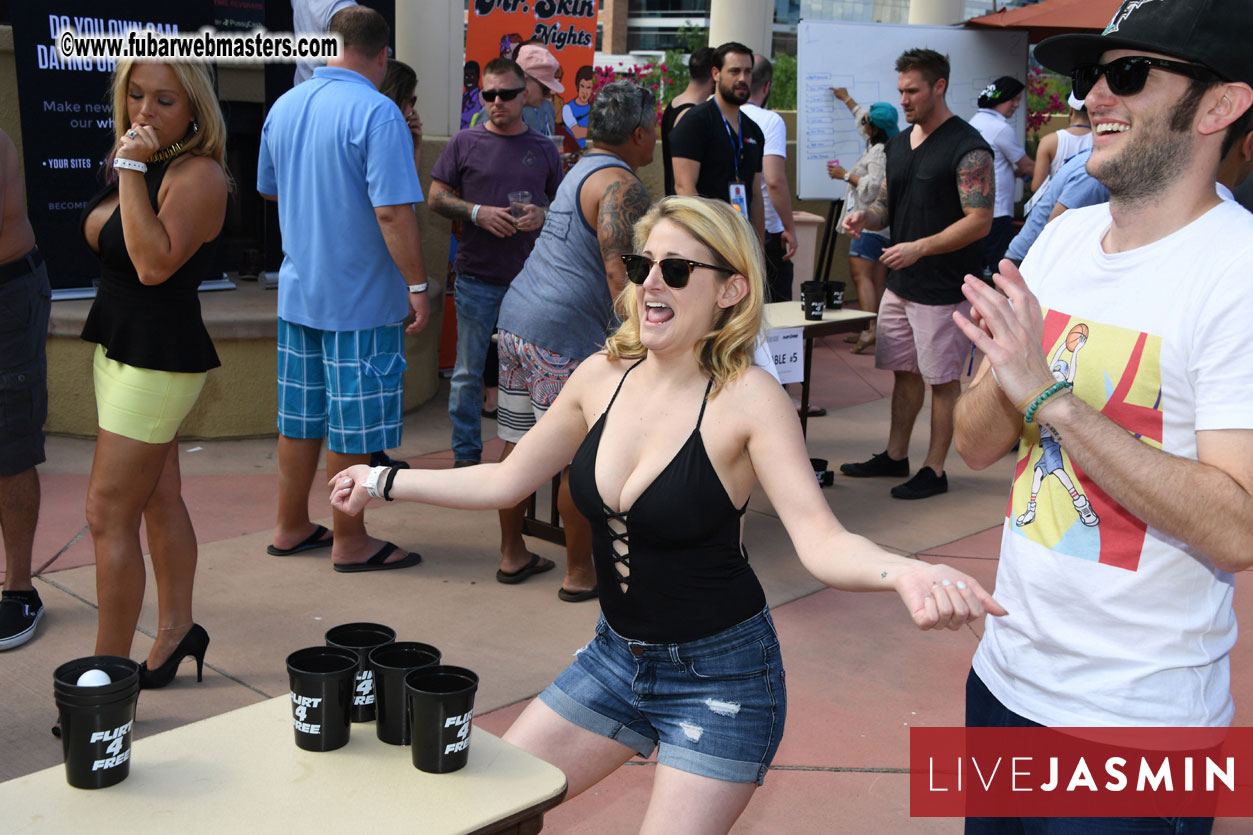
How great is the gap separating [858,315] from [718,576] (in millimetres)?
4402

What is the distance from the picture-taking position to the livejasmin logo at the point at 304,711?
1973mm

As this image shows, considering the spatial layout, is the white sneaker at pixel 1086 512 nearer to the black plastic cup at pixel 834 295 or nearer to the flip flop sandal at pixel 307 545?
the flip flop sandal at pixel 307 545

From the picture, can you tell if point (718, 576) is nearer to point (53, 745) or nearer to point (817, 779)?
point (817, 779)

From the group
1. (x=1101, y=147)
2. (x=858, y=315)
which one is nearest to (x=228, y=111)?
(x=858, y=315)

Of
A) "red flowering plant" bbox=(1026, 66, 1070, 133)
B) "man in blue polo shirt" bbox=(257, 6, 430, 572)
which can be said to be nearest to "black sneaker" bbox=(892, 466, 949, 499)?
"man in blue polo shirt" bbox=(257, 6, 430, 572)

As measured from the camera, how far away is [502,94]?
6305mm

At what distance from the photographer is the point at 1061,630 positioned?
2.05 metres

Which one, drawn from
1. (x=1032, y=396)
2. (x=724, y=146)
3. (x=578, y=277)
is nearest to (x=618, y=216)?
(x=578, y=277)

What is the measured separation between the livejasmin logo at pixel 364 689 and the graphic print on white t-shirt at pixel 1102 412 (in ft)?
3.93

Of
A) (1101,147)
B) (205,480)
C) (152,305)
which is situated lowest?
(205,480)

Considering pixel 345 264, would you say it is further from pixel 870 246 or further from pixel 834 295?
pixel 870 246

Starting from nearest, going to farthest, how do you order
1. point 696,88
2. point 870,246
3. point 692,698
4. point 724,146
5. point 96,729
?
point 96,729, point 692,698, point 724,146, point 696,88, point 870,246

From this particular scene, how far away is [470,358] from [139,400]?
2.80 metres

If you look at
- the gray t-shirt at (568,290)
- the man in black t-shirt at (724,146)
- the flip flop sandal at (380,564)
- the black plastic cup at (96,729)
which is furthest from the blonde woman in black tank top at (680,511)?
the man in black t-shirt at (724,146)
